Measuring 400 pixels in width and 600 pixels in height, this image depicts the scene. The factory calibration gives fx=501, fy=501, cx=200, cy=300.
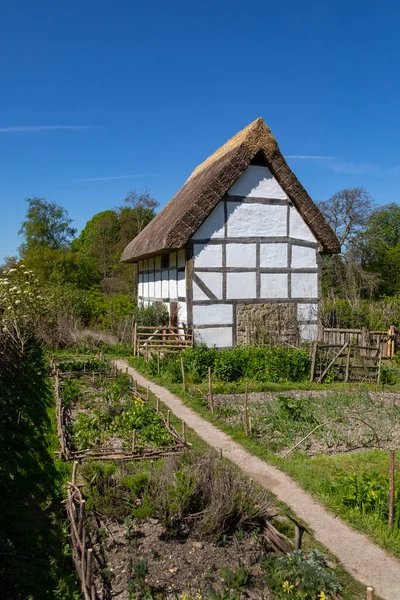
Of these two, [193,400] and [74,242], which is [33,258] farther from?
[74,242]

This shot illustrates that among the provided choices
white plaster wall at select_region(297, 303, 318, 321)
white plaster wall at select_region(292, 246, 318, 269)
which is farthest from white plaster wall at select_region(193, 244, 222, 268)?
white plaster wall at select_region(297, 303, 318, 321)

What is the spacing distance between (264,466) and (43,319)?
12.4m

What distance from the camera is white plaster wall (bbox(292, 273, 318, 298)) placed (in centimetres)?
1587

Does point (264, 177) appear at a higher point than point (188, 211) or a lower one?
higher

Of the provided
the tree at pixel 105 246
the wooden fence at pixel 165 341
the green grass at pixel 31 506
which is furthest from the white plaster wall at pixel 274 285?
the tree at pixel 105 246

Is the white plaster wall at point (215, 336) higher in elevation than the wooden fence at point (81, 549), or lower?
higher

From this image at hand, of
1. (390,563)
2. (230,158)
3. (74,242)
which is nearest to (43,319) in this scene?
(230,158)

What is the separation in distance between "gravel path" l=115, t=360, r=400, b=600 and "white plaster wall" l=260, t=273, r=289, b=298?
7.90m

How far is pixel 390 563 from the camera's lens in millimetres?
4523

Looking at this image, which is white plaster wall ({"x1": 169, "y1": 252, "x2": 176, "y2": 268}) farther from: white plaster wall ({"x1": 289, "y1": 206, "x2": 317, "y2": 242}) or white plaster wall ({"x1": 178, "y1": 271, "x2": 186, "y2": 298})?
white plaster wall ({"x1": 289, "y1": 206, "x2": 317, "y2": 242})

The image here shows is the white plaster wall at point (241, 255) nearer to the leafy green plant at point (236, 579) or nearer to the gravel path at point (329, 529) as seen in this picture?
the gravel path at point (329, 529)

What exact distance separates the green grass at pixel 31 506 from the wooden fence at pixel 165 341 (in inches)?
227

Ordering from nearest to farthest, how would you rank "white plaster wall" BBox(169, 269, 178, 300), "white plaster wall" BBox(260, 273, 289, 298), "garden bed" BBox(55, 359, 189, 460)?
"garden bed" BBox(55, 359, 189, 460) → "white plaster wall" BBox(260, 273, 289, 298) → "white plaster wall" BBox(169, 269, 178, 300)

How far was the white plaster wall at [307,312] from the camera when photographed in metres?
15.9
